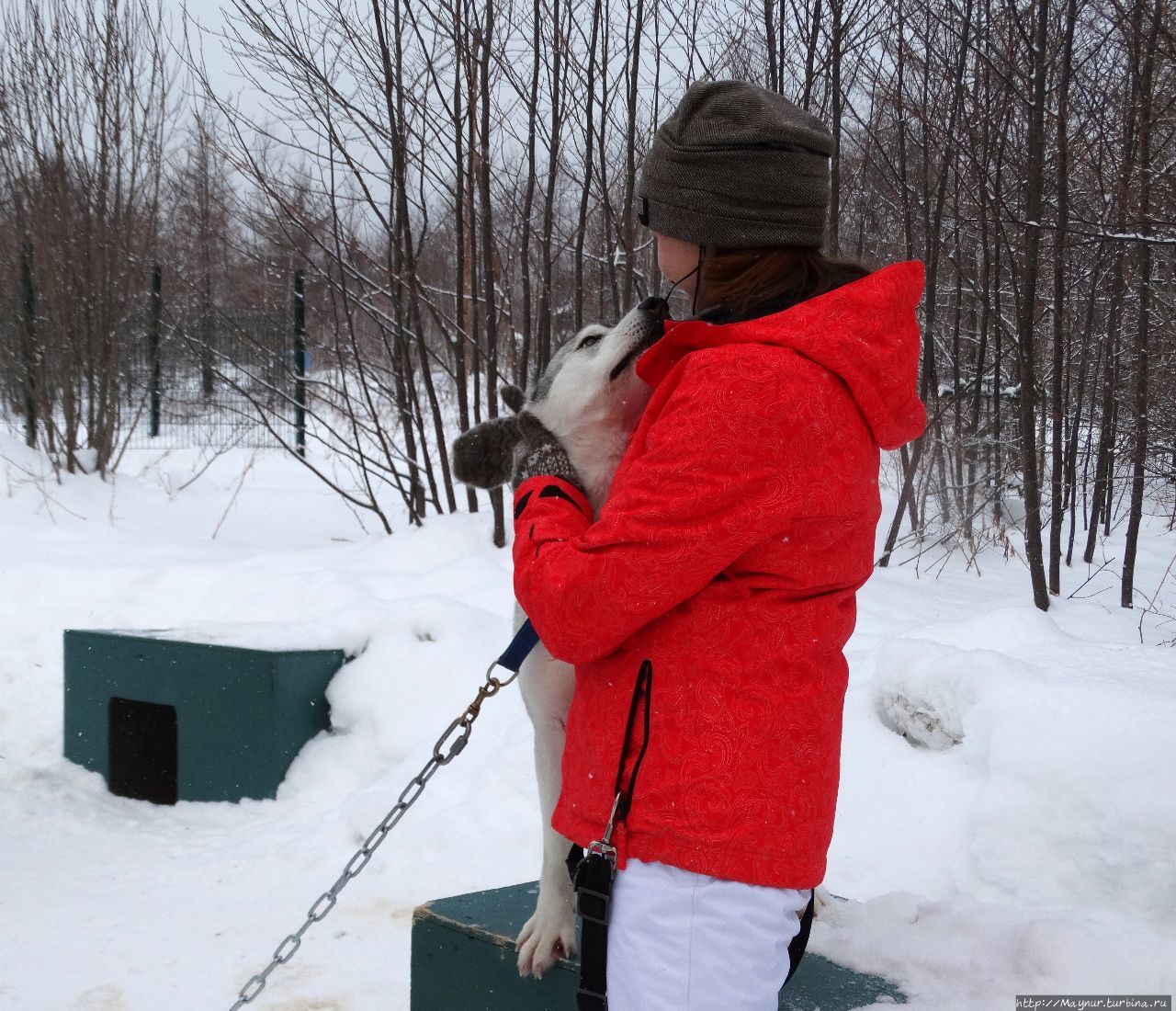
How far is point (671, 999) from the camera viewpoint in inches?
48.5

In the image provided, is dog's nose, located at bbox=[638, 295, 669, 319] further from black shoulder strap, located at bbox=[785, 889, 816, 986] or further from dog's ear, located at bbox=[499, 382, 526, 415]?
black shoulder strap, located at bbox=[785, 889, 816, 986]

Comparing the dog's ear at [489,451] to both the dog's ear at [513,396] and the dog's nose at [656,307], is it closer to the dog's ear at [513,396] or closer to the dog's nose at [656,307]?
the dog's ear at [513,396]

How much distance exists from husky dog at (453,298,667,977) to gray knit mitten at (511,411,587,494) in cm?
2

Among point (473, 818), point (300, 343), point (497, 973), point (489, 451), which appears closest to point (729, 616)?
point (489, 451)

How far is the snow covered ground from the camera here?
2.52 m

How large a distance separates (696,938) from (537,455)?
2.40 feet

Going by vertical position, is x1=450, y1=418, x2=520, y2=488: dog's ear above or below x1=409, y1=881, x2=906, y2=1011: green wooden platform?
above

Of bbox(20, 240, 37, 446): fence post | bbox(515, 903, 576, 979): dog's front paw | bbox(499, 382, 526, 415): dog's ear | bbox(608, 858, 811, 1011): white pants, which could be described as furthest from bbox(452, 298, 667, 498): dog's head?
bbox(20, 240, 37, 446): fence post

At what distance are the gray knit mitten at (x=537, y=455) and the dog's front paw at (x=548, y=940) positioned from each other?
0.79 m

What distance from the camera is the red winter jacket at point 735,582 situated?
119 centimetres

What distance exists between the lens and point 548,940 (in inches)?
72.1

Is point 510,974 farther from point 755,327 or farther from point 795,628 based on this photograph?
point 755,327

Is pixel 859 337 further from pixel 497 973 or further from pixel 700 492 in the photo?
pixel 497 973

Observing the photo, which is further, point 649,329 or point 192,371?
point 192,371
